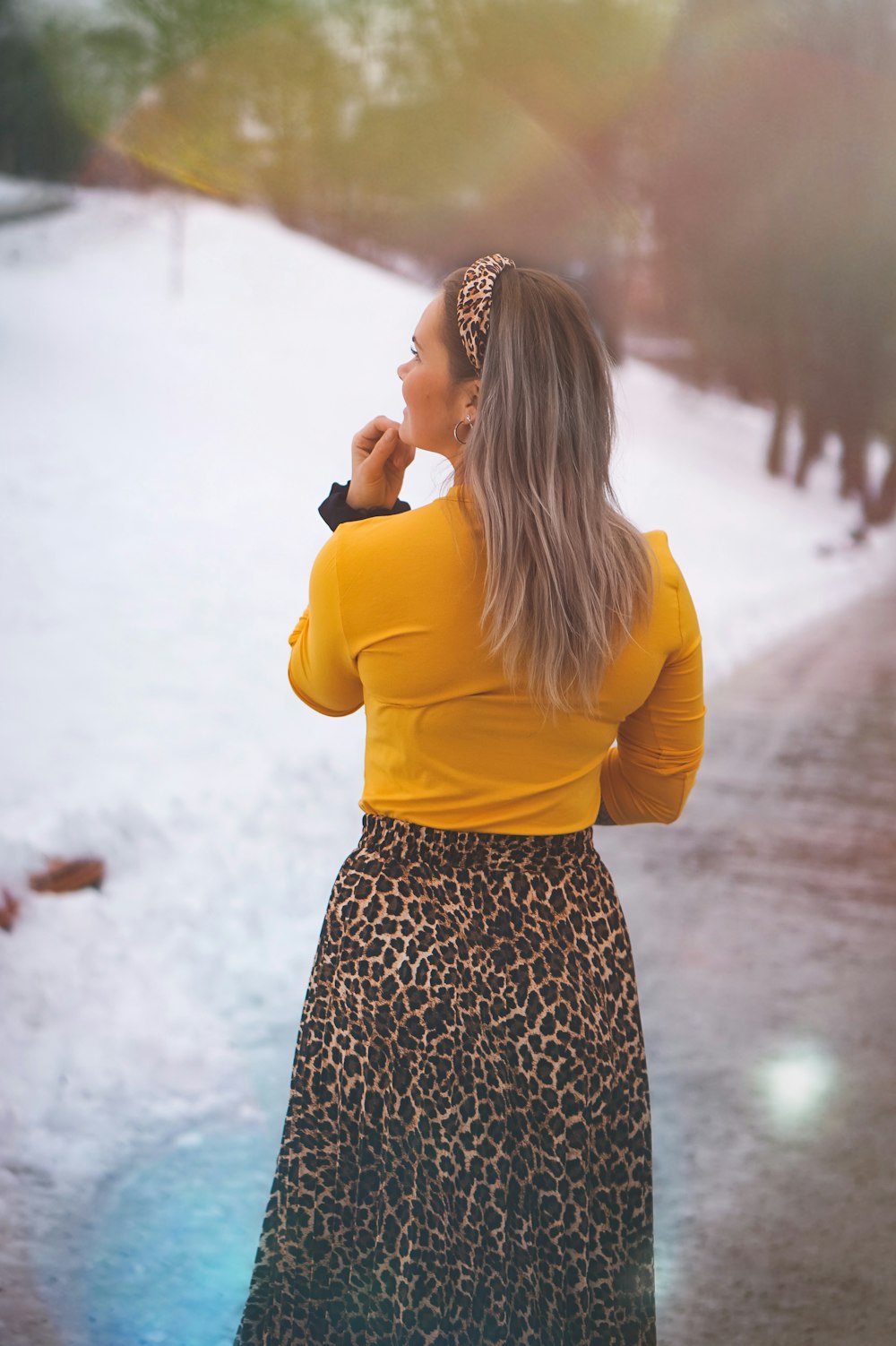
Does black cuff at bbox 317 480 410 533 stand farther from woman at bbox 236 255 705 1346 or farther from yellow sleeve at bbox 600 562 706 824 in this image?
yellow sleeve at bbox 600 562 706 824

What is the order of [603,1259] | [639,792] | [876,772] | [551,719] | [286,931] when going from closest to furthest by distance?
1. [551,719]
2. [603,1259]
3. [639,792]
4. [286,931]
5. [876,772]

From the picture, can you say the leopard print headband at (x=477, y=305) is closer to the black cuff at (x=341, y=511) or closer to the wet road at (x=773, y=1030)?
the black cuff at (x=341, y=511)

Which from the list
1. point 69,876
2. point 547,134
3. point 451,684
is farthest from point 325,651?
point 547,134

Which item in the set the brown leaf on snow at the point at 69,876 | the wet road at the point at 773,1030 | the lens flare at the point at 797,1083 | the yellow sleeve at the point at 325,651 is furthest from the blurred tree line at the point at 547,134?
the yellow sleeve at the point at 325,651

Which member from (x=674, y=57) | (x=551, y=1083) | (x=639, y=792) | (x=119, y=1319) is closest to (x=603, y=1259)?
(x=551, y=1083)

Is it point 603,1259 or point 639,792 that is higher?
point 639,792

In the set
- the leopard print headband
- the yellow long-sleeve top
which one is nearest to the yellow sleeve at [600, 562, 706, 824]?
the yellow long-sleeve top

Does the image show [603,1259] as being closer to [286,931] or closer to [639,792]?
[639,792]

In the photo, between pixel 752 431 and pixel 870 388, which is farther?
pixel 752 431

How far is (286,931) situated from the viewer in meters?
3.34

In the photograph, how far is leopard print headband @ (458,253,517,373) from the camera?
3.66 ft

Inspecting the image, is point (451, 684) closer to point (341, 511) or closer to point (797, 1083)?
point (341, 511)

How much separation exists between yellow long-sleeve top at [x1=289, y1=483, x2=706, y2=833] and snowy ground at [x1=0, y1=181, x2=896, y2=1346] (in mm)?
1206

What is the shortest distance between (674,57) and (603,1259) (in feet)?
18.7
